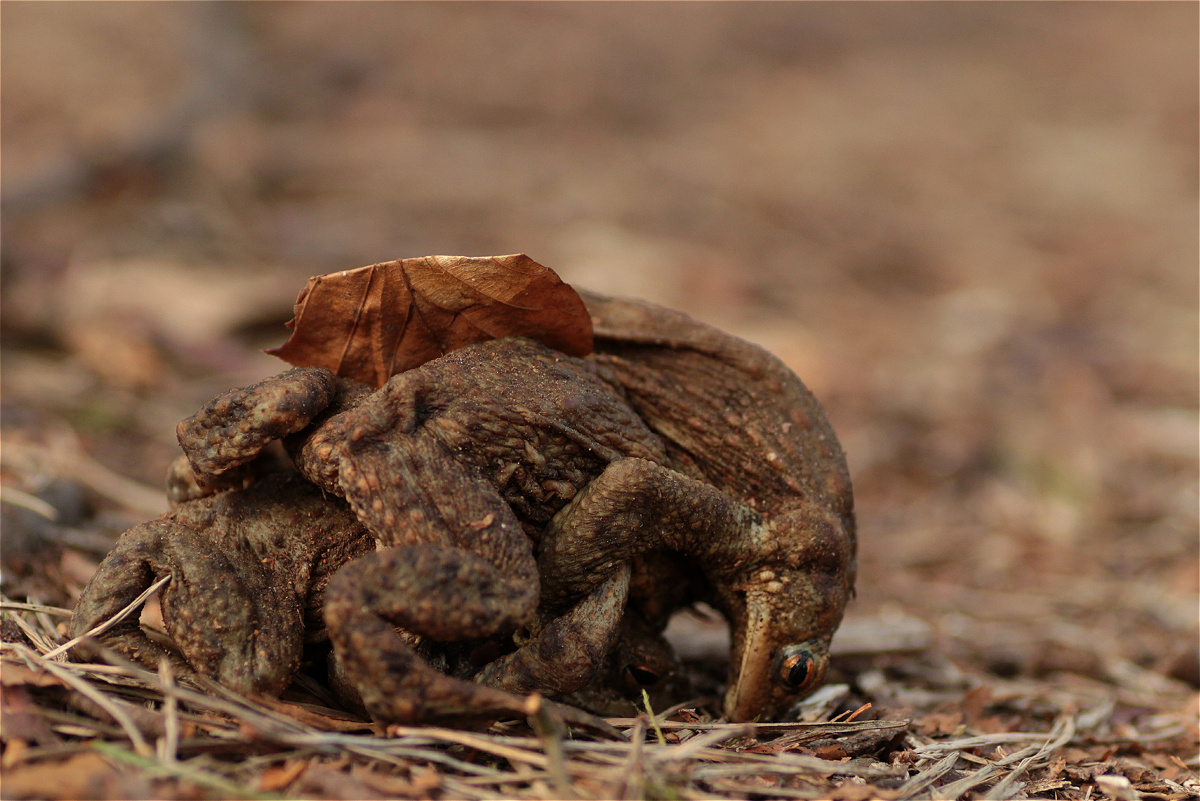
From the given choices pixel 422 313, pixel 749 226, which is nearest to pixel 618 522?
pixel 422 313

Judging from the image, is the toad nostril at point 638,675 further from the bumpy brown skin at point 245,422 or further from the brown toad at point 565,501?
the bumpy brown skin at point 245,422

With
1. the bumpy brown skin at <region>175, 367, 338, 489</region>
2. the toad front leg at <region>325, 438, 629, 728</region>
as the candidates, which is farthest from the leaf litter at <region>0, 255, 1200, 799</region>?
the bumpy brown skin at <region>175, 367, 338, 489</region>

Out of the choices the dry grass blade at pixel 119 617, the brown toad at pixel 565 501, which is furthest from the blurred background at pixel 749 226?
the brown toad at pixel 565 501

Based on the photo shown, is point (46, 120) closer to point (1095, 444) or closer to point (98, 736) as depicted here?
point (98, 736)

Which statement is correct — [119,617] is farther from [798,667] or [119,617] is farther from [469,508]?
[798,667]

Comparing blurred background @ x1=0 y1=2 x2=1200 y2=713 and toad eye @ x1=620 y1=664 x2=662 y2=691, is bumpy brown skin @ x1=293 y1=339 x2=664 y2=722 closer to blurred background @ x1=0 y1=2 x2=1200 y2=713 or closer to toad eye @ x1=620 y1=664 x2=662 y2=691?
toad eye @ x1=620 y1=664 x2=662 y2=691

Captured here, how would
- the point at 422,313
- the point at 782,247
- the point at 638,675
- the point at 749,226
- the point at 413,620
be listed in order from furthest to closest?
1. the point at 749,226
2. the point at 782,247
3. the point at 638,675
4. the point at 422,313
5. the point at 413,620
